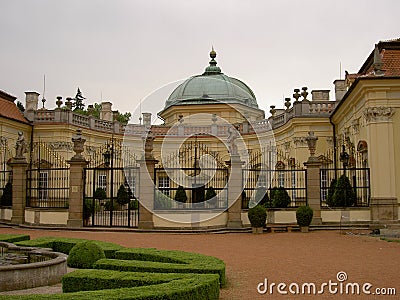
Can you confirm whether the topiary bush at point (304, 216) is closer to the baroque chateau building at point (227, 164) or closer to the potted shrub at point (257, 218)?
the baroque chateau building at point (227, 164)

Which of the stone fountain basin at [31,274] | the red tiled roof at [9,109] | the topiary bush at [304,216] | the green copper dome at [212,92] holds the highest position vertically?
the green copper dome at [212,92]

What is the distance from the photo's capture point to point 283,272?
35.3 feet

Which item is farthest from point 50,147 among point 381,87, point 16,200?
point 381,87

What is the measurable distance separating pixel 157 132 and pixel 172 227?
69.3 feet

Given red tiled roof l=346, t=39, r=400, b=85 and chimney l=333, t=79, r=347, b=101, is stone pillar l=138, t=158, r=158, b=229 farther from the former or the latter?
chimney l=333, t=79, r=347, b=101

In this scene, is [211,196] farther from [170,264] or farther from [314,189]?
[170,264]

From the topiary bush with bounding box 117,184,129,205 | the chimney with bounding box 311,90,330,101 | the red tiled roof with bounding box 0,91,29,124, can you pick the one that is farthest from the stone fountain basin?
the chimney with bounding box 311,90,330,101

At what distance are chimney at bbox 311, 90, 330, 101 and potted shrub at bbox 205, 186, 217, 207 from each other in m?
11.6

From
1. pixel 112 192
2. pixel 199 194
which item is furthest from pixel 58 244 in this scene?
pixel 199 194

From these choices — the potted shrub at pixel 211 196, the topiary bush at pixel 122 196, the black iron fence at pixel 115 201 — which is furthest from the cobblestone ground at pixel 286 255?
the topiary bush at pixel 122 196

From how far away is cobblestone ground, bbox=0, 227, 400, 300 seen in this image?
955 centimetres

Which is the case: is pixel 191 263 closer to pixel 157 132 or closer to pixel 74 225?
pixel 74 225

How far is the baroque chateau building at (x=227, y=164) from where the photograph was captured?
21.1m

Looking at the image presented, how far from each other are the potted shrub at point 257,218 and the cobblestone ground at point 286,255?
1.69ft
